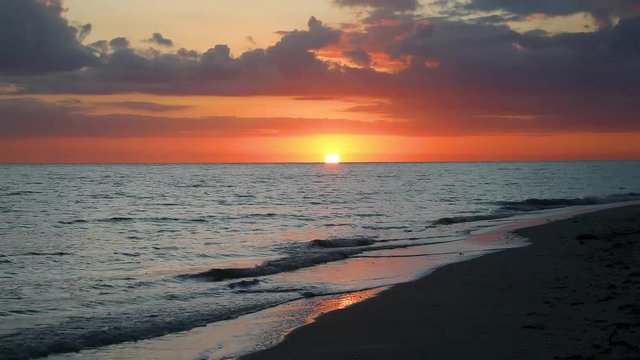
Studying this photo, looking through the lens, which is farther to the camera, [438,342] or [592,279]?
[592,279]

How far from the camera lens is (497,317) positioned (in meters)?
11.1

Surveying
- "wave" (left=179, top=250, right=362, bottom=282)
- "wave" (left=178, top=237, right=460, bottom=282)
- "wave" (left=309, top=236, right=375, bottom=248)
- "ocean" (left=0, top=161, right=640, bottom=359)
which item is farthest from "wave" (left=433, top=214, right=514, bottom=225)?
"wave" (left=179, top=250, right=362, bottom=282)

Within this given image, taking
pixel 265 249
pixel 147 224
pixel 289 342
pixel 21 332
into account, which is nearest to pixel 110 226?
pixel 147 224

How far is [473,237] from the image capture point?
27.8 m

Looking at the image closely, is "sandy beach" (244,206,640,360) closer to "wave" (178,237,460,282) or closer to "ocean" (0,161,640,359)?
"ocean" (0,161,640,359)

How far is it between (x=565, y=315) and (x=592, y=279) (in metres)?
4.02

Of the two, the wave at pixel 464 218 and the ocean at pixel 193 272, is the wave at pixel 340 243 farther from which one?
the wave at pixel 464 218

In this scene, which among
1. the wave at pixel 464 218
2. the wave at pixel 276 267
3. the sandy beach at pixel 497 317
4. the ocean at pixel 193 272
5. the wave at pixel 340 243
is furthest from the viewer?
the wave at pixel 464 218

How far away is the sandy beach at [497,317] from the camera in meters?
8.95

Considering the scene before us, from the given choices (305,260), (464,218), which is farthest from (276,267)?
(464,218)

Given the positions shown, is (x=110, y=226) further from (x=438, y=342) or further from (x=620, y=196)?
(x=620, y=196)

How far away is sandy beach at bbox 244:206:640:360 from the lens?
895cm

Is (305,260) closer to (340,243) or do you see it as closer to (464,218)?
(340,243)

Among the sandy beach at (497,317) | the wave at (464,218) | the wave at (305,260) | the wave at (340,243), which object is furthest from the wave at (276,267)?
the wave at (464,218)
